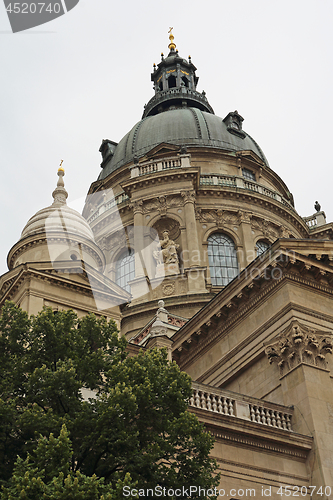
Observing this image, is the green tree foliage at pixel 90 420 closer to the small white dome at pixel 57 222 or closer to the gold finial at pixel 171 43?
the small white dome at pixel 57 222

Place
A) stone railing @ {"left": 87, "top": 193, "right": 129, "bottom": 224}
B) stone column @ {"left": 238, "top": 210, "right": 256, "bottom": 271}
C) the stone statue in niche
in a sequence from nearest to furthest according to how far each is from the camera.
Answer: the stone statue in niche
stone column @ {"left": 238, "top": 210, "right": 256, "bottom": 271}
stone railing @ {"left": 87, "top": 193, "right": 129, "bottom": 224}

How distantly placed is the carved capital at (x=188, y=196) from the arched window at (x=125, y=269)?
4.90 metres

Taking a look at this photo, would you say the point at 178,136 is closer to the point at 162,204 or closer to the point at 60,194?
the point at 162,204

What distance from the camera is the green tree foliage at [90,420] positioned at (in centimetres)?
1187

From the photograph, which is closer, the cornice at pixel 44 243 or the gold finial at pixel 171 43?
the cornice at pixel 44 243

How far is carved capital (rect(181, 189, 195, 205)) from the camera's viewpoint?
3994 cm

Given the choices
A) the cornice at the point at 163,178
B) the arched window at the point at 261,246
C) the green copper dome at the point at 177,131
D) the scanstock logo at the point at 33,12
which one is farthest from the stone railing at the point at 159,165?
the scanstock logo at the point at 33,12

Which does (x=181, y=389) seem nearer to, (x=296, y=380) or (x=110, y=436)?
(x=110, y=436)

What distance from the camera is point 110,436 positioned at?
41.8 ft

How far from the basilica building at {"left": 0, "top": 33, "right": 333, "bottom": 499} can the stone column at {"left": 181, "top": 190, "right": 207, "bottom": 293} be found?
2.9 inches

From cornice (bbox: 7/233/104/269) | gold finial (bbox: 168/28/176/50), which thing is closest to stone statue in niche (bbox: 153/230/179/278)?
cornice (bbox: 7/233/104/269)

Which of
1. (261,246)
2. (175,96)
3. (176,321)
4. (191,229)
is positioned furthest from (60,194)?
(175,96)

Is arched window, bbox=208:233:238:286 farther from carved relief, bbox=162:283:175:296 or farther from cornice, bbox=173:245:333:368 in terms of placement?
cornice, bbox=173:245:333:368

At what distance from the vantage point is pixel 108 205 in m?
44.0
